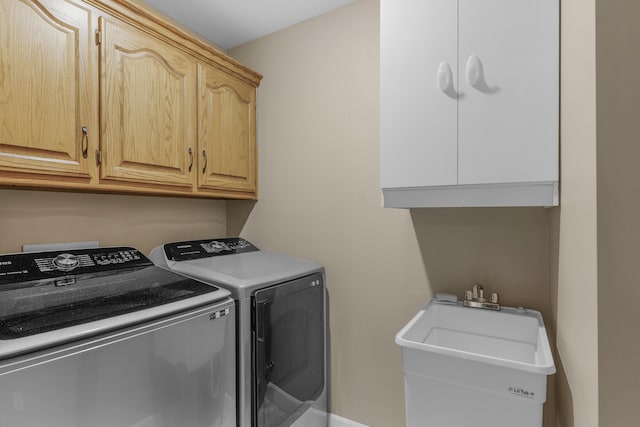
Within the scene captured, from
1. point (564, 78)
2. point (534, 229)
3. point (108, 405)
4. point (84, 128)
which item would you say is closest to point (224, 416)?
point (108, 405)

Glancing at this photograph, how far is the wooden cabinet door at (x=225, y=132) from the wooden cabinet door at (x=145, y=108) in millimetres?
77

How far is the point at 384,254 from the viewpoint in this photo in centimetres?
191

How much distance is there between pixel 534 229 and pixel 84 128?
2.03 metres

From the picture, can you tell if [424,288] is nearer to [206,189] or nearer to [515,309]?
[515,309]

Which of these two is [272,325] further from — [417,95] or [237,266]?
[417,95]

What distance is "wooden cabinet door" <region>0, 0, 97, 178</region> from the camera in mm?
1184

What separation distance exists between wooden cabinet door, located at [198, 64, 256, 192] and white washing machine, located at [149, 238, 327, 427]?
45 centimetres

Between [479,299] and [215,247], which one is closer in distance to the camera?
[479,299]

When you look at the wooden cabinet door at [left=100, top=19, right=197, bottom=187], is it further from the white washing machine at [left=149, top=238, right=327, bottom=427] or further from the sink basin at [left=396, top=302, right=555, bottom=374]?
the sink basin at [left=396, top=302, right=555, bottom=374]

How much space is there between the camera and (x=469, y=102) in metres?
1.27

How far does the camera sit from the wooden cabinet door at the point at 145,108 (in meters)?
1.48

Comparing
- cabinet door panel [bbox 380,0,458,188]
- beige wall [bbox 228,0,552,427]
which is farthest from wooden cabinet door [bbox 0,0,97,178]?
cabinet door panel [bbox 380,0,458,188]

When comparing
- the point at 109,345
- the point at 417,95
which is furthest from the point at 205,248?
the point at 417,95

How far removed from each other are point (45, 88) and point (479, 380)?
1890 millimetres
